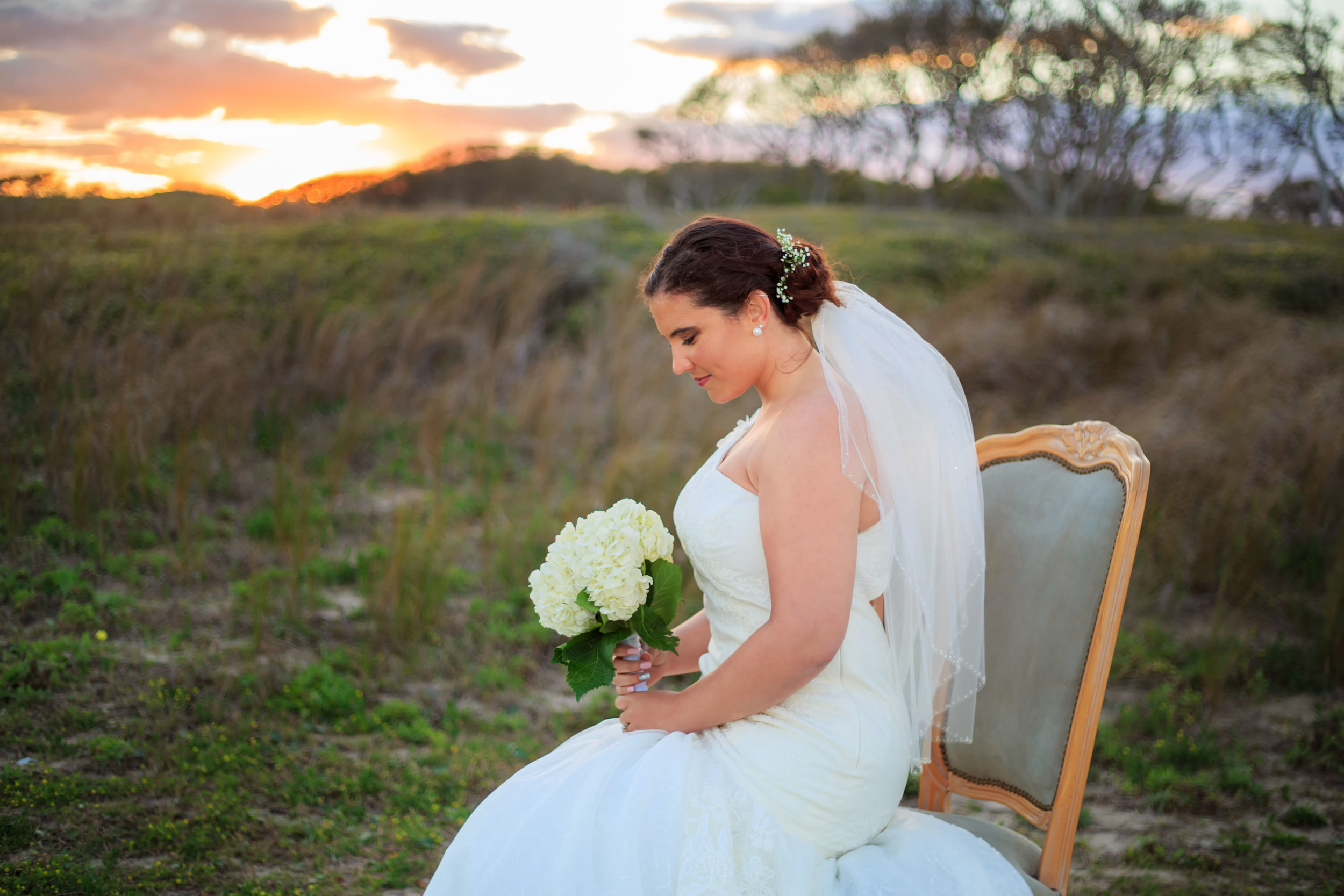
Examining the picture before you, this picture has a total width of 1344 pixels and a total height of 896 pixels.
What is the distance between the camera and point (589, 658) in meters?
1.99

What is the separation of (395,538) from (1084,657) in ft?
12.6

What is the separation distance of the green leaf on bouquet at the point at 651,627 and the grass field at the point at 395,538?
5.29 feet

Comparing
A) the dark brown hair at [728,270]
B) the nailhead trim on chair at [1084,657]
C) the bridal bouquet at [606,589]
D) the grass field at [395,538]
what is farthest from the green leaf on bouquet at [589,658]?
the grass field at [395,538]

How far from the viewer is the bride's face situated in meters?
2.00

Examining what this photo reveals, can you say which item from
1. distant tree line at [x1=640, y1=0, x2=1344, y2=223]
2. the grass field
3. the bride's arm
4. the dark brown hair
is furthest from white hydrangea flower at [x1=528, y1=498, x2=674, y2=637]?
distant tree line at [x1=640, y1=0, x2=1344, y2=223]

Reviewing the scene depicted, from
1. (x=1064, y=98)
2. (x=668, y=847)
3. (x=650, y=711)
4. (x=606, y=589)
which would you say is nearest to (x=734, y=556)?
(x=606, y=589)

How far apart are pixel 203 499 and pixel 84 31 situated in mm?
2784

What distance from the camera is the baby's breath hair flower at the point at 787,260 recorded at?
2035mm

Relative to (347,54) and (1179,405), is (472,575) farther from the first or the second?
(1179,405)

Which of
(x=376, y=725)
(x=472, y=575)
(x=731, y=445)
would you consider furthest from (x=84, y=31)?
(x=731, y=445)

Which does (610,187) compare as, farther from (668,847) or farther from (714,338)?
(668,847)

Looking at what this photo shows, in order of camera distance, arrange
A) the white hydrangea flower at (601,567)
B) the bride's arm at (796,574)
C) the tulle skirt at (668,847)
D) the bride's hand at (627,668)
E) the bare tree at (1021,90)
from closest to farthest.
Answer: the tulle skirt at (668,847)
the bride's arm at (796,574)
the white hydrangea flower at (601,567)
the bride's hand at (627,668)
the bare tree at (1021,90)

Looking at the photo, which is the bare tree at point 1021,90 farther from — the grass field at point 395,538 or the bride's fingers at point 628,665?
the bride's fingers at point 628,665

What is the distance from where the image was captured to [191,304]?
626cm
